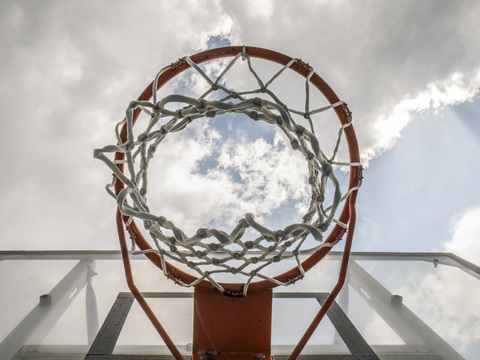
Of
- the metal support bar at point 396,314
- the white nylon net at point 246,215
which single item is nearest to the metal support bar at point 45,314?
the white nylon net at point 246,215

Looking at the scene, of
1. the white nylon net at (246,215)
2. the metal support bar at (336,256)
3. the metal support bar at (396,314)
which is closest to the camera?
the white nylon net at (246,215)

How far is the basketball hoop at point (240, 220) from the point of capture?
1351mm

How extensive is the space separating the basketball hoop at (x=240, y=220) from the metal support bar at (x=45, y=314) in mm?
713

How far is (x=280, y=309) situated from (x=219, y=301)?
655mm

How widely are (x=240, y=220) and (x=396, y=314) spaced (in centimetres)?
139

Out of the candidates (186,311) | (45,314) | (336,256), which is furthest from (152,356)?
(336,256)

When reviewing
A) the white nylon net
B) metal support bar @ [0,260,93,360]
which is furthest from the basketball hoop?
metal support bar @ [0,260,93,360]

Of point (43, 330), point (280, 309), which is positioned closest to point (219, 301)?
point (280, 309)

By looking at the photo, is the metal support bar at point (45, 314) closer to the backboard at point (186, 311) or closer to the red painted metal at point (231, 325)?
the backboard at point (186, 311)

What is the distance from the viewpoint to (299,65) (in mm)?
1746

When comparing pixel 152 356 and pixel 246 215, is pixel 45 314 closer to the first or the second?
pixel 152 356

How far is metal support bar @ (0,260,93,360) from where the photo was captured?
5.65 ft

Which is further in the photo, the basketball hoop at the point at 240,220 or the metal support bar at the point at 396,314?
the metal support bar at the point at 396,314

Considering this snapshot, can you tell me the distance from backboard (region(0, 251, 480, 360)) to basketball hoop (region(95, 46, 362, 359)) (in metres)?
0.34
